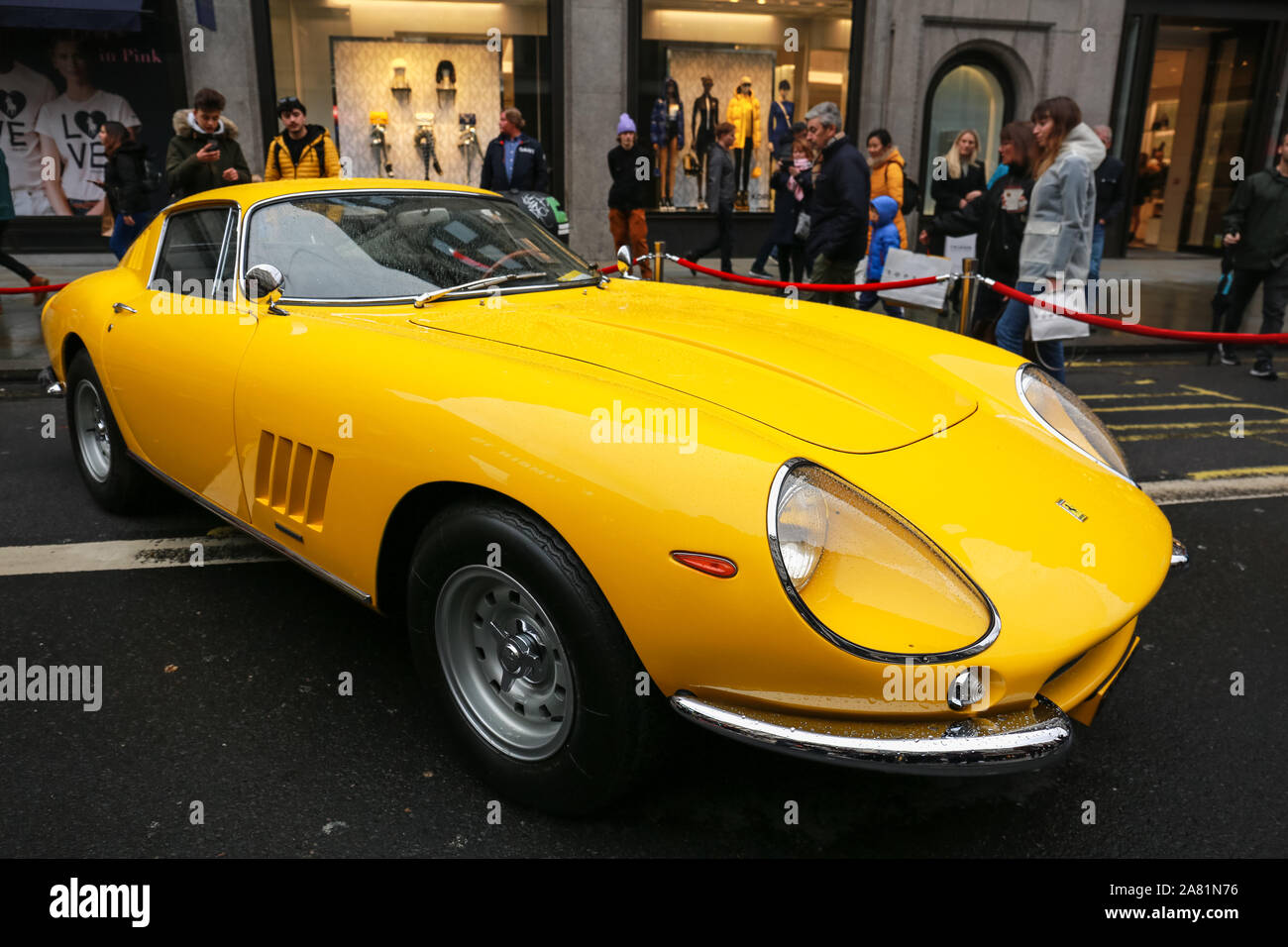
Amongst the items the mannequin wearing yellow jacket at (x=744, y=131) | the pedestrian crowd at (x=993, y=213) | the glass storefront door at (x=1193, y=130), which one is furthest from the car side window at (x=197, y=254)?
the glass storefront door at (x=1193, y=130)

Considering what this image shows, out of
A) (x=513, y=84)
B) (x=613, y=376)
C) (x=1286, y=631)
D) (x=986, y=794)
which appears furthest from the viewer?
(x=513, y=84)

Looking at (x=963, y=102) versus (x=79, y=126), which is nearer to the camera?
(x=79, y=126)

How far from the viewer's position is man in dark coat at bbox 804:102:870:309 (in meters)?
6.71

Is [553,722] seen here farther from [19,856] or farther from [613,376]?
[19,856]

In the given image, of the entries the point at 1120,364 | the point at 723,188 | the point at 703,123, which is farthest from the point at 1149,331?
the point at 703,123

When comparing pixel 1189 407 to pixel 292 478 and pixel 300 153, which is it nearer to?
pixel 292 478

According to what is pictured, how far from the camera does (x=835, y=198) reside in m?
6.82

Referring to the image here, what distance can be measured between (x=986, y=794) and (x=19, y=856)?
2.25 metres

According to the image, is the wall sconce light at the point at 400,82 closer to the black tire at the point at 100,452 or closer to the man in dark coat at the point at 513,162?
the man in dark coat at the point at 513,162

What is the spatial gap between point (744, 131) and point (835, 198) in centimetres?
774

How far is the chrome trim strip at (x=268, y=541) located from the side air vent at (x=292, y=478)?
13cm

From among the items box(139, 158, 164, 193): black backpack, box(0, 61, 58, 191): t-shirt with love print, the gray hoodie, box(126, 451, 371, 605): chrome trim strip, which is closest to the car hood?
box(126, 451, 371, 605): chrome trim strip

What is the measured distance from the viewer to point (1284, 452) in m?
5.45
